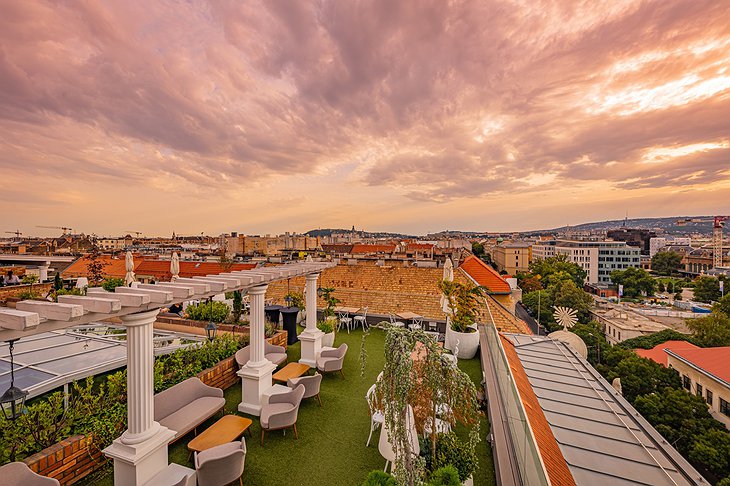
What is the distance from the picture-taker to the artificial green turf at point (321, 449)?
4.41 meters

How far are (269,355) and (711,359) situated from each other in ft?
121

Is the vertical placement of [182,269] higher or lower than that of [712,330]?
higher

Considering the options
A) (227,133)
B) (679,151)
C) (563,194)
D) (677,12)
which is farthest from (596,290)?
(227,133)

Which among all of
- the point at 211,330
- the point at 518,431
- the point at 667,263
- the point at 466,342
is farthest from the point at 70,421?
the point at 667,263

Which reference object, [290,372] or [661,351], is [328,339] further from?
[661,351]

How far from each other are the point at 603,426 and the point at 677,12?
538 inches

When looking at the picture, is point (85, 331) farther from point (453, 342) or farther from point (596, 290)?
point (596, 290)

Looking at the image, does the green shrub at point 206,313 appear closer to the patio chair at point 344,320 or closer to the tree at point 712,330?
the patio chair at point 344,320

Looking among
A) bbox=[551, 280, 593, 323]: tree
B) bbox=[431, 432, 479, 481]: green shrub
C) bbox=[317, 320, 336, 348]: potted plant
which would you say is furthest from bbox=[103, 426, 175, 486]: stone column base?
bbox=[551, 280, 593, 323]: tree

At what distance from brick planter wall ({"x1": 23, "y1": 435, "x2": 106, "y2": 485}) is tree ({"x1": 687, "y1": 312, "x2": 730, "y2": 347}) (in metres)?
52.4

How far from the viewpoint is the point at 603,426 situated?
6520 millimetres

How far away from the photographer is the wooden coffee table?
264 inches

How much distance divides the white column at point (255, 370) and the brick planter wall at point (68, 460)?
7.27 feet

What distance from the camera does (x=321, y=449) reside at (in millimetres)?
4996
